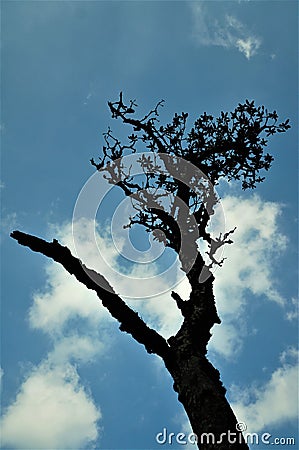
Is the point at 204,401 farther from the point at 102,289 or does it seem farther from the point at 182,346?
the point at 102,289

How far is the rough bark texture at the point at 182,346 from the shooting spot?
5.38m

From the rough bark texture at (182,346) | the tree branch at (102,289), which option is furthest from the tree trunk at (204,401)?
the tree branch at (102,289)

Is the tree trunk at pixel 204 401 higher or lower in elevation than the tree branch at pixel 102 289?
lower

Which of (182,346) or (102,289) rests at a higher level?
(102,289)

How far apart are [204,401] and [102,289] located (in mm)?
2515

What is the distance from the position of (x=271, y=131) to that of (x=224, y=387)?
9.37 m

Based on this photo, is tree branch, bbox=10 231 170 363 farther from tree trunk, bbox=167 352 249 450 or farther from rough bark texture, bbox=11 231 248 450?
tree trunk, bbox=167 352 249 450

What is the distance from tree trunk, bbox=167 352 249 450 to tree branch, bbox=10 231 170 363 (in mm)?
392

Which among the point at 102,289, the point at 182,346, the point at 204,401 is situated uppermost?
the point at 102,289

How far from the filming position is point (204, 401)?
215 inches

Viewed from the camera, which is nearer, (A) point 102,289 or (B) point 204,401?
(B) point 204,401

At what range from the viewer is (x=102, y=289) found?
6.57 metres

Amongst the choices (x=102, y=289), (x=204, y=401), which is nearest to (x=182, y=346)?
(x=204, y=401)

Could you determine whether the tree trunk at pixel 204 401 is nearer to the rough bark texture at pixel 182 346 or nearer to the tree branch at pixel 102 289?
the rough bark texture at pixel 182 346
